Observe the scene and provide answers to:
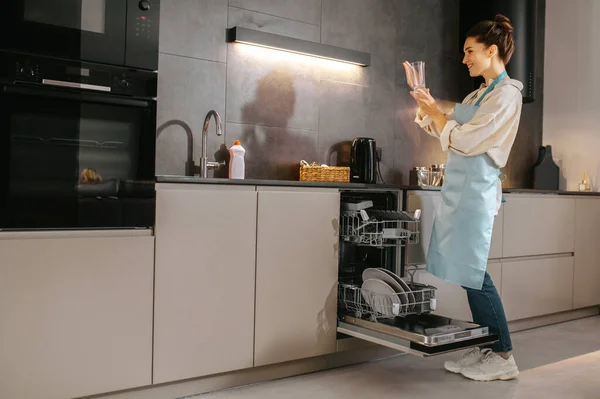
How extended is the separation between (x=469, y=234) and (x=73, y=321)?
172 centimetres

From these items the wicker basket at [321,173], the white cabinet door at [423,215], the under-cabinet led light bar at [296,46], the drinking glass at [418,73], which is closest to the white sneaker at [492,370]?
the white cabinet door at [423,215]

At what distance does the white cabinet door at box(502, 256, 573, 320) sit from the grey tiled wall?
2.96ft

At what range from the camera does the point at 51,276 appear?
6.66ft

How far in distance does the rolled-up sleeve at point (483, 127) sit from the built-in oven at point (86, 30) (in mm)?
1354

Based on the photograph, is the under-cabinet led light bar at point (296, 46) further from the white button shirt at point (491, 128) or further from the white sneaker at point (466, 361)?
the white sneaker at point (466, 361)

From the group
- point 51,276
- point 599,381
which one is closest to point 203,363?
point 51,276

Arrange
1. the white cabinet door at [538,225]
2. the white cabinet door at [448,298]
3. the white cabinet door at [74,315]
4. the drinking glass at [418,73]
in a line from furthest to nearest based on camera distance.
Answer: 1. the white cabinet door at [538,225]
2. the white cabinet door at [448,298]
3. the drinking glass at [418,73]
4. the white cabinet door at [74,315]

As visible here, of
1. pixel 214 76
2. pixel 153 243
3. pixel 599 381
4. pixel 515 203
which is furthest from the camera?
pixel 515 203

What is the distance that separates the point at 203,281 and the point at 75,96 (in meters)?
0.84

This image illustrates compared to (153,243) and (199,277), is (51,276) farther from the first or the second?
(199,277)

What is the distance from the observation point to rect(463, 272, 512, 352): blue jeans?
2.81m

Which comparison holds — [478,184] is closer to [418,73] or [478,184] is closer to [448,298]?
[418,73]

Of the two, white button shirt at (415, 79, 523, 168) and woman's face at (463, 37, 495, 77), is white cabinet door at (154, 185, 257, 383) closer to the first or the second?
white button shirt at (415, 79, 523, 168)

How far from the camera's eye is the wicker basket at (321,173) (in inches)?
126
